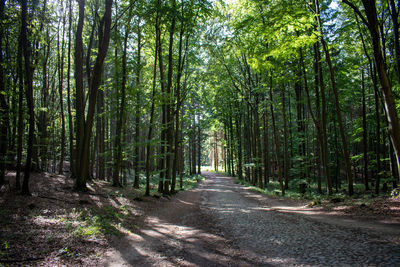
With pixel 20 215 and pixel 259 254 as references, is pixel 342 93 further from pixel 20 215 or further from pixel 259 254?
pixel 20 215

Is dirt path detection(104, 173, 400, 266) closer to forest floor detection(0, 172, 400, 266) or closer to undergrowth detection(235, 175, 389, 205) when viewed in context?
forest floor detection(0, 172, 400, 266)

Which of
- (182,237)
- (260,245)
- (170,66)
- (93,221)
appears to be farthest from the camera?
(170,66)

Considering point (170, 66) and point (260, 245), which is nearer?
point (260, 245)

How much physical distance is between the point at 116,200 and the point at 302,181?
1293 centimetres

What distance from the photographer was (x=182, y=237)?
6.22 metres

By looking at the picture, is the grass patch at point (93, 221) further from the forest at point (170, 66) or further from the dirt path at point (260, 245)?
the forest at point (170, 66)

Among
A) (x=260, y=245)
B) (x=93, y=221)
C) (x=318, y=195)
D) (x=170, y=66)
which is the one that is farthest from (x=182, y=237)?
(x=318, y=195)

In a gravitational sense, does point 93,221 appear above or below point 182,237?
above

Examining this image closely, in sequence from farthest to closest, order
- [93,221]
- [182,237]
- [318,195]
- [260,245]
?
[318,195], [93,221], [182,237], [260,245]

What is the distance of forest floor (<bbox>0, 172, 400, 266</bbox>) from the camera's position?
4.34 m

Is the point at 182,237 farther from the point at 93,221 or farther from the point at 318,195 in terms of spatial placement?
the point at 318,195

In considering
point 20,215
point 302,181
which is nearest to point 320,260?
point 20,215

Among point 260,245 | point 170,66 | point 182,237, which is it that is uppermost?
point 170,66

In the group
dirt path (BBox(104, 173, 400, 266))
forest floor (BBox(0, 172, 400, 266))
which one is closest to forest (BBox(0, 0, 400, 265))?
forest floor (BBox(0, 172, 400, 266))
